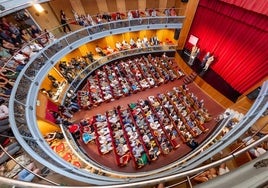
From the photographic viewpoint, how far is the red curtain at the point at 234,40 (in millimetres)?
9938

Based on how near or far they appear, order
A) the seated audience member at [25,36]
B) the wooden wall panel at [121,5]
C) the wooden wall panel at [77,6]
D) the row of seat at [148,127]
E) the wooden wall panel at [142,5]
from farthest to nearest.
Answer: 1. the wooden wall panel at [142,5]
2. the wooden wall panel at [121,5]
3. the wooden wall panel at [77,6]
4. the seated audience member at [25,36]
5. the row of seat at [148,127]

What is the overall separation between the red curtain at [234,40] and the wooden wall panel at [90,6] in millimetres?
8518

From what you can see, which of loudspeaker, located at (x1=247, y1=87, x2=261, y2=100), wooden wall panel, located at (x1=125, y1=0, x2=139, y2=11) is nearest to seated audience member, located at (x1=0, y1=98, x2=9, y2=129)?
loudspeaker, located at (x1=247, y1=87, x2=261, y2=100)

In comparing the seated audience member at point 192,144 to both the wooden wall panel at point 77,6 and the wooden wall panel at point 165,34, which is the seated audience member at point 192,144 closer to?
the wooden wall panel at point 165,34

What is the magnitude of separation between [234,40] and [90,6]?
11.8m

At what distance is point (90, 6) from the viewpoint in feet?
50.8

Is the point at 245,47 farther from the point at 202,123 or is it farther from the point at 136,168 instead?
the point at 136,168

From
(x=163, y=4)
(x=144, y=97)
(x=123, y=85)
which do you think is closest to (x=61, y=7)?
(x=123, y=85)

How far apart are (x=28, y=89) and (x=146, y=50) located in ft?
34.4

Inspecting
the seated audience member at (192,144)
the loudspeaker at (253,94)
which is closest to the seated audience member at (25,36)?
the seated audience member at (192,144)

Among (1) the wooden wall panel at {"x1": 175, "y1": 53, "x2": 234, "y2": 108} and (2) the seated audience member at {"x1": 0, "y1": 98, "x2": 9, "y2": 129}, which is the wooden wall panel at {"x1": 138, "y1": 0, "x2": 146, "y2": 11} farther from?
(2) the seated audience member at {"x1": 0, "y1": 98, "x2": 9, "y2": 129}

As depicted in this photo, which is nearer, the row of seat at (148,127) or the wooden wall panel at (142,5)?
the row of seat at (148,127)

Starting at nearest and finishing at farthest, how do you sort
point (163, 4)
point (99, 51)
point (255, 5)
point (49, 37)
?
point (255, 5), point (49, 37), point (99, 51), point (163, 4)

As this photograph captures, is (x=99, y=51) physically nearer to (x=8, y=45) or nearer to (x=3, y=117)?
(x=8, y=45)
